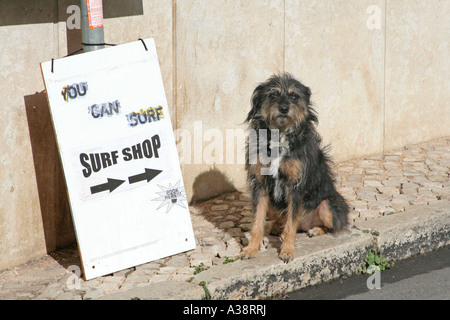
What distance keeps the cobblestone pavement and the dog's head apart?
3.60ft

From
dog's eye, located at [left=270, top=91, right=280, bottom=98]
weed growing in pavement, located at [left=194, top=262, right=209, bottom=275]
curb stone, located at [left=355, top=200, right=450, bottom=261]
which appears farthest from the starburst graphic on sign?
curb stone, located at [left=355, top=200, right=450, bottom=261]

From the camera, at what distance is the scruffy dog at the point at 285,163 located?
5621 mm

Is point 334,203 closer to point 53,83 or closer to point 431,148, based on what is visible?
point 53,83

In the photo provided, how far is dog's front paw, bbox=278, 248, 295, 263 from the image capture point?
5457 millimetres

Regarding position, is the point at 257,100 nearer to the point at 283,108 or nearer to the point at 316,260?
the point at 283,108

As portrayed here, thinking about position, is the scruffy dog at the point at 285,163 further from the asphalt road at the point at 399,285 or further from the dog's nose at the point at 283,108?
the asphalt road at the point at 399,285

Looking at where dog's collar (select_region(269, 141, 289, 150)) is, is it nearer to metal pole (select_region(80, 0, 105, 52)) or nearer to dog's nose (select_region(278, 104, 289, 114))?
dog's nose (select_region(278, 104, 289, 114))

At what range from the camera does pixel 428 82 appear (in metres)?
9.08

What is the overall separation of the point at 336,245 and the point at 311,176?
0.62m

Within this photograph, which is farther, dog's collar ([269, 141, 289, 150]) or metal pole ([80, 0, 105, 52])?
dog's collar ([269, 141, 289, 150])

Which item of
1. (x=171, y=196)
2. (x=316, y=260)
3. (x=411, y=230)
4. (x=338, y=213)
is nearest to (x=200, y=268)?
(x=171, y=196)

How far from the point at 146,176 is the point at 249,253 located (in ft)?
3.45

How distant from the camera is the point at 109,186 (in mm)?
5363
